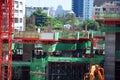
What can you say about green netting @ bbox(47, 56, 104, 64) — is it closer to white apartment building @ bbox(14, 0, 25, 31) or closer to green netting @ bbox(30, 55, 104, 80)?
green netting @ bbox(30, 55, 104, 80)

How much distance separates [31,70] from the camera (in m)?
48.1

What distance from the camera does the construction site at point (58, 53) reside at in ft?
137

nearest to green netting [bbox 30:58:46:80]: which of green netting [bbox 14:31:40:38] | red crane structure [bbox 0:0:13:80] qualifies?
green netting [bbox 14:31:40:38]

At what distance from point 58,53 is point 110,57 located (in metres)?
10.8

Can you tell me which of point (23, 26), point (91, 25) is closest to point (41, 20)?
point (91, 25)

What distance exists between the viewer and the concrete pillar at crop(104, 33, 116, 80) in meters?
44.3

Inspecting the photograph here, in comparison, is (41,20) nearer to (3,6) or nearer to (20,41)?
(20,41)

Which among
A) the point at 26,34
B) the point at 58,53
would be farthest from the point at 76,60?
the point at 26,34

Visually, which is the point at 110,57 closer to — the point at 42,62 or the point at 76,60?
the point at 76,60

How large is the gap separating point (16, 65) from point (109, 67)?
39.9 feet

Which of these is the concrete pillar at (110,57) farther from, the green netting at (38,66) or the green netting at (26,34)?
the green netting at (26,34)

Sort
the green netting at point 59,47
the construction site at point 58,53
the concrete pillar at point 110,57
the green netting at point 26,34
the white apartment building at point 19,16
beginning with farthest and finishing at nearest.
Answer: the white apartment building at point 19,16, the green netting at point 26,34, the green netting at point 59,47, the concrete pillar at point 110,57, the construction site at point 58,53

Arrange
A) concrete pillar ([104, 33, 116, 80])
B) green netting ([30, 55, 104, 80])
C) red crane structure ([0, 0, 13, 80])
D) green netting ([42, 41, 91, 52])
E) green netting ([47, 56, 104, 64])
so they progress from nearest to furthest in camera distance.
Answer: red crane structure ([0, 0, 13, 80]) < concrete pillar ([104, 33, 116, 80]) < green netting ([47, 56, 104, 64]) < green netting ([30, 55, 104, 80]) < green netting ([42, 41, 91, 52])

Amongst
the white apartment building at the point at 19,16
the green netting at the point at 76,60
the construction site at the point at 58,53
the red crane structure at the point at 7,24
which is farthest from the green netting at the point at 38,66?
the white apartment building at the point at 19,16
